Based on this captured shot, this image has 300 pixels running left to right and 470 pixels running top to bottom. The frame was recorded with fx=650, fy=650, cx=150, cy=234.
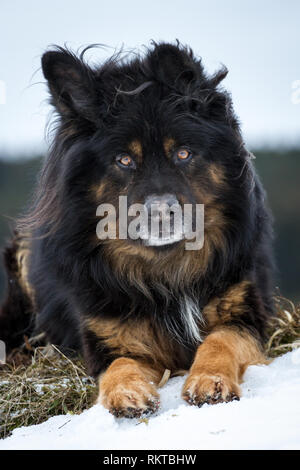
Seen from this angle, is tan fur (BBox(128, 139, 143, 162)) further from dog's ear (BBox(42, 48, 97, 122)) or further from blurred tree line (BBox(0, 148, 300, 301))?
blurred tree line (BBox(0, 148, 300, 301))

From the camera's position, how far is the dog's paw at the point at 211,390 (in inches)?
150

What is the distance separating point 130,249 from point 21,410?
4.55ft

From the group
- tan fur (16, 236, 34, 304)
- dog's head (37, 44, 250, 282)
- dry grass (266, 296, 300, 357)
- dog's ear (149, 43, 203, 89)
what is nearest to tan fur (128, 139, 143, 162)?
dog's head (37, 44, 250, 282)

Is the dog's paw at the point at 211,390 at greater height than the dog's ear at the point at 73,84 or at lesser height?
lesser

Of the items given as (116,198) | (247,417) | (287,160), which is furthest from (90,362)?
(287,160)

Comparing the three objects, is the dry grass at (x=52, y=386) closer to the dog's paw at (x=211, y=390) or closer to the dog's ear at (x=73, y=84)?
the dog's paw at (x=211, y=390)

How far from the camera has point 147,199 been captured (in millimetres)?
4273

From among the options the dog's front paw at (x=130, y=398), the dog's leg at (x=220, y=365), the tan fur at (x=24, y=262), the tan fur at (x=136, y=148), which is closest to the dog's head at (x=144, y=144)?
the tan fur at (x=136, y=148)

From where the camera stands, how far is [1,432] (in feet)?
14.9

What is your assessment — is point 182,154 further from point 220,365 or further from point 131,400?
point 131,400

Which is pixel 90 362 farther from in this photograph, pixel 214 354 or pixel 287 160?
pixel 287 160

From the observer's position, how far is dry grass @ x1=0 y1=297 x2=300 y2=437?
4.55m

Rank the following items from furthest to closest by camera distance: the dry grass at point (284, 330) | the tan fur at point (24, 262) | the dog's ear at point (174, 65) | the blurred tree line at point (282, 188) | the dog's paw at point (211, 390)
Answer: the blurred tree line at point (282, 188), the tan fur at point (24, 262), the dry grass at point (284, 330), the dog's ear at point (174, 65), the dog's paw at point (211, 390)

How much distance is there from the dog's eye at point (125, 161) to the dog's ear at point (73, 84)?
368 millimetres
